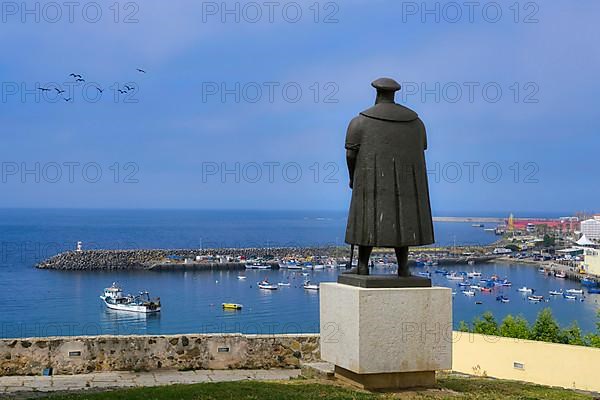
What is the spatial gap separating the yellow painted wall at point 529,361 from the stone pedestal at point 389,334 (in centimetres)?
367

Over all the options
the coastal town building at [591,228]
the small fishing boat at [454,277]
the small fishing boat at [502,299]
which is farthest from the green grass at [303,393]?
the coastal town building at [591,228]

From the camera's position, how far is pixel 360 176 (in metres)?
8.98

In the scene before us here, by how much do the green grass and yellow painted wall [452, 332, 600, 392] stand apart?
233cm

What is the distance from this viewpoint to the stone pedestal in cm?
850

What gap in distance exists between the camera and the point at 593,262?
78.6 m

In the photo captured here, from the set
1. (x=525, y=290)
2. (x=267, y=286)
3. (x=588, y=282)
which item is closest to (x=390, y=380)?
(x=267, y=286)

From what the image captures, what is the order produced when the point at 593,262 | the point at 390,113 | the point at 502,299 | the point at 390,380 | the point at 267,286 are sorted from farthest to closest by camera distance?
the point at 593,262
the point at 267,286
the point at 502,299
the point at 390,113
the point at 390,380

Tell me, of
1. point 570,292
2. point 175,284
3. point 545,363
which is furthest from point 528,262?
point 545,363

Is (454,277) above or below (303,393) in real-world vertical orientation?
below

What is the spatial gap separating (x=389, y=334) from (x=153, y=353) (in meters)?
4.65

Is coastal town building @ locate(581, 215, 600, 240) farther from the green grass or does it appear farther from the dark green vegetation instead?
the green grass

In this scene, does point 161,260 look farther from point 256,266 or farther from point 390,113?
point 390,113

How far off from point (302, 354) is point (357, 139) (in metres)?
4.67

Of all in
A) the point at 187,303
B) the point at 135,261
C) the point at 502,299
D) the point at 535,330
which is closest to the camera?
the point at 535,330
